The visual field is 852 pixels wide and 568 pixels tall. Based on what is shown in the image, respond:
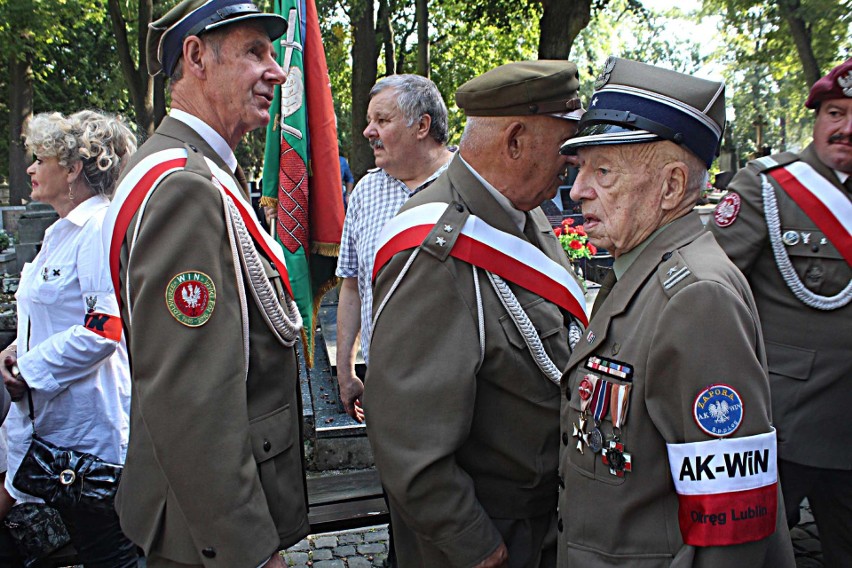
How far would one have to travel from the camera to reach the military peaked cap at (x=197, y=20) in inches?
87.3

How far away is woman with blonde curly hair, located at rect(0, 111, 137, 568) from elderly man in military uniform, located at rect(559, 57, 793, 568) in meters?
1.99

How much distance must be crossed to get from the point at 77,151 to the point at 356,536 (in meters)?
2.64

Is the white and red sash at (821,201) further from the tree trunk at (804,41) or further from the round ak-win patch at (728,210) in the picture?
the tree trunk at (804,41)

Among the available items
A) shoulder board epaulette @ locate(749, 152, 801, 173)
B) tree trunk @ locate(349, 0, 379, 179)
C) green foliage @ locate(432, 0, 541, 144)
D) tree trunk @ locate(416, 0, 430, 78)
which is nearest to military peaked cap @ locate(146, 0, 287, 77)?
shoulder board epaulette @ locate(749, 152, 801, 173)

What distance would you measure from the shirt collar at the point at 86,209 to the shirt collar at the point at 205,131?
3.50 feet

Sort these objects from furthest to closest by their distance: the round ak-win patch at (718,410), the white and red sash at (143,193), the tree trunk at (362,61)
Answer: the tree trunk at (362,61)
the white and red sash at (143,193)
the round ak-win patch at (718,410)

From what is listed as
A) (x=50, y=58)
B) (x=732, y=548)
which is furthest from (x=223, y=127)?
(x=50, y=58)

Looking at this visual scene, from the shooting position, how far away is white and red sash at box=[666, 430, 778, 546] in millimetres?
1597

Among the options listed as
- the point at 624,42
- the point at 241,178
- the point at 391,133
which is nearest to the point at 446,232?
the point at 241,178

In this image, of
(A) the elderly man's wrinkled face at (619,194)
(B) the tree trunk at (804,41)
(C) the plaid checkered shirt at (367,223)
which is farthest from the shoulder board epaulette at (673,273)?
(B) the tree trunk at (804,41)

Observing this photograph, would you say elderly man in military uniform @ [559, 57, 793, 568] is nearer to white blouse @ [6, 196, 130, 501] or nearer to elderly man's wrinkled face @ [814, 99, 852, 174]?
elderly man's wrinkled face @ [814, 99, 852, 174]

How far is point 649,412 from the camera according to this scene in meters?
1.69

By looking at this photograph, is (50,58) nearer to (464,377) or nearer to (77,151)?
(77,151)

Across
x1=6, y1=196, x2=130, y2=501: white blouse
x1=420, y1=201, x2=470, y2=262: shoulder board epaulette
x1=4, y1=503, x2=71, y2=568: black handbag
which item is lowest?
x1=4, y1=503, x2=71, y2=568: black handbag
